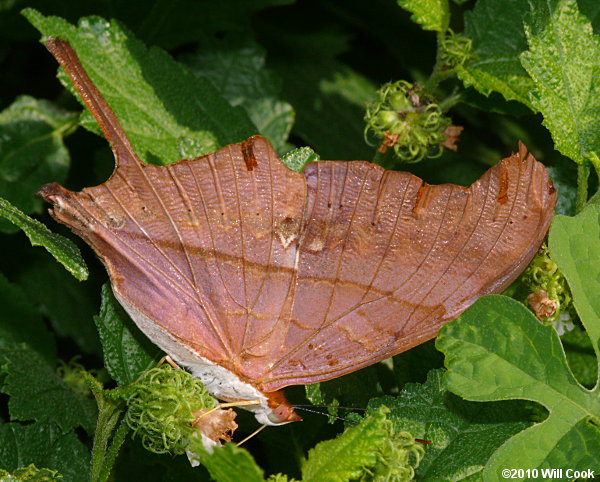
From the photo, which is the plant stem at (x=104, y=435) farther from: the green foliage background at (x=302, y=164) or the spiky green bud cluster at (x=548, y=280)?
the spiky green bud cluster at (x=548, y=280)

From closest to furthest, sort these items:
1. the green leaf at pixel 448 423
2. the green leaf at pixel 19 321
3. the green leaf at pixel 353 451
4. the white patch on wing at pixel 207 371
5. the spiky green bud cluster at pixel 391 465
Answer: the green leaf at pixel 353 451 → the spiky green bud cluster at pixel 391 465 → the green leaf at pixel 448 423 → the white patch on wing at pixel 207 371 → the green leaf at pixel 19 321

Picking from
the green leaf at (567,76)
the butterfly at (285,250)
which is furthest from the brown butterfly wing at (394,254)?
the green leaf at (567,76)

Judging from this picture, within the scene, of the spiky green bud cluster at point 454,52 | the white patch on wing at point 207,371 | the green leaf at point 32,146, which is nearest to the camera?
the white patch on wing at point 207,371

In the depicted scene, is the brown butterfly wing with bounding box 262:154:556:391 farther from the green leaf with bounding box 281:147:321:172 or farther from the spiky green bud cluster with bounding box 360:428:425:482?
the spiky green bud cluster with bounding box 360:428:425:482

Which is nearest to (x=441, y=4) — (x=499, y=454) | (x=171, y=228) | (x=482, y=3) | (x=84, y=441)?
(x=482, y=3)

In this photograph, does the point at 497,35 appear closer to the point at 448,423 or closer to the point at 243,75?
the point at 243,75

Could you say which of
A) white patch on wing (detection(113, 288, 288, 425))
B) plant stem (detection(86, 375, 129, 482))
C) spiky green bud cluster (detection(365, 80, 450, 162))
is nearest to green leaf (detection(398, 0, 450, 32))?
spiky green bud cluster (detection(365, 80, 450, 162))
